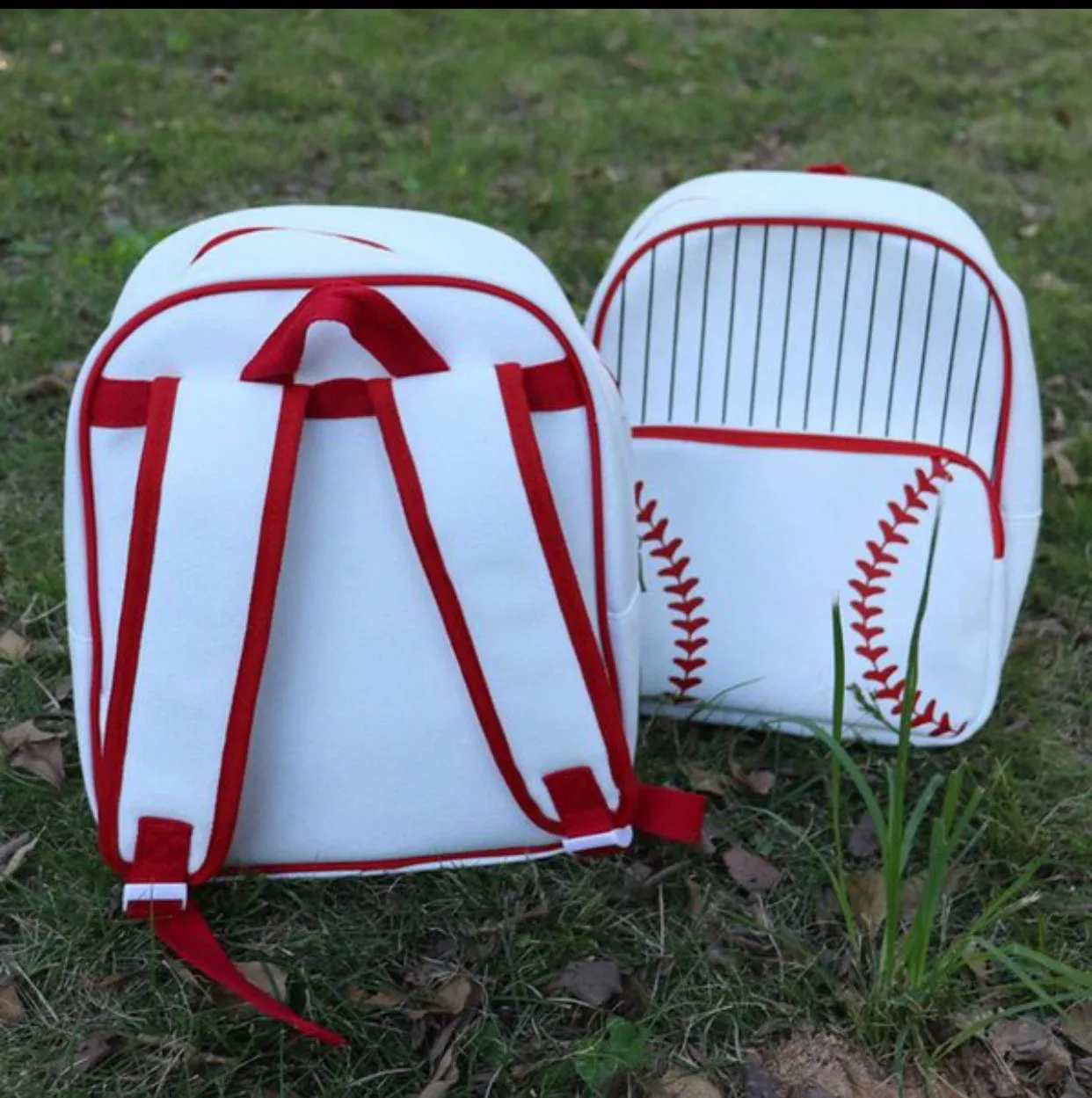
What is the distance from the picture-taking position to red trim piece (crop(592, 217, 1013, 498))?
1.48 m

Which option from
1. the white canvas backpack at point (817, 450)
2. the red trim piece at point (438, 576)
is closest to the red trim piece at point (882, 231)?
the white canvas backpack at point (817, 450)

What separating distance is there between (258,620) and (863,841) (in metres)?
0.70

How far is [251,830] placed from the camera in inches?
51.5

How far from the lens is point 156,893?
49.1 inches

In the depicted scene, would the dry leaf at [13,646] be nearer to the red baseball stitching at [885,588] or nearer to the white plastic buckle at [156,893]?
the white plastic buckle at [156,893]

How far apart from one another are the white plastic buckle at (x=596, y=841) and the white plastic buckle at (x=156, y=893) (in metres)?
0.37

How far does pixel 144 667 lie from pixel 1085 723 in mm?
1102

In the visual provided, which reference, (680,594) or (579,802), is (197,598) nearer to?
(579,802)

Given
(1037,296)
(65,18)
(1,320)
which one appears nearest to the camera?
(1,320)

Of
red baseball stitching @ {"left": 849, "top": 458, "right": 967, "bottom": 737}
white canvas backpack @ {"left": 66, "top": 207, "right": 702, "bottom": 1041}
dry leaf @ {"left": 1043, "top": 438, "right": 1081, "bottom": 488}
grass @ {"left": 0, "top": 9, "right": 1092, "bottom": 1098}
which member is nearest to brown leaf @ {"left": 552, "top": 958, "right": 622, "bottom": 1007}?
grass @ {"left": 0, "top": 9, "right": 1092, "bottom": 1098}

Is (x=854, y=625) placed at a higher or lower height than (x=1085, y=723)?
higher

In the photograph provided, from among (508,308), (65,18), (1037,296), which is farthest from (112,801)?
(65,18)

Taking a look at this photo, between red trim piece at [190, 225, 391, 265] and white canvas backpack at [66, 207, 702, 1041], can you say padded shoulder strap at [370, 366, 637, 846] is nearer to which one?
white canvas backpack at [66, 207, 702, 1041]

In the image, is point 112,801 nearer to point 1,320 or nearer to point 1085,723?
point 1085,723
